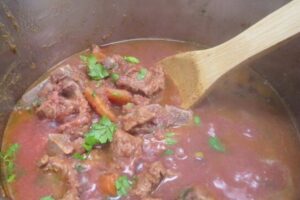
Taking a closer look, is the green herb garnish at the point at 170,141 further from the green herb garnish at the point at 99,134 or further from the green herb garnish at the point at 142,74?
the green herb garnish at the point at 142,74

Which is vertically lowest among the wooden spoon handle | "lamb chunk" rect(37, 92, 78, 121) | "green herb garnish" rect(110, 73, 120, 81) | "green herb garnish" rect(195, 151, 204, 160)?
"green herb garnish" rect(195, 151, 204, 160)

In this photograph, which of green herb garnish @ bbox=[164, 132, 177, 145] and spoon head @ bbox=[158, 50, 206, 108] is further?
spoon head @ bbox=[158, 50, 206, 108]

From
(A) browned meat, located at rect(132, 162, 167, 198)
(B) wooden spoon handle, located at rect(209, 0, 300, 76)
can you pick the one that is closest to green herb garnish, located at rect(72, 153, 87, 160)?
(A) browned meat, located at rect(132, 162, 167, 198)

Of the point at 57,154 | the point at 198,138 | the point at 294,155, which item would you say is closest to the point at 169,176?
the point at 198,138

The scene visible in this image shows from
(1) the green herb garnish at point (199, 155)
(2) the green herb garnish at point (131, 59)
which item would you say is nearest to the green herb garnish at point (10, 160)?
(2) the green herb garnish at point (131, 59)

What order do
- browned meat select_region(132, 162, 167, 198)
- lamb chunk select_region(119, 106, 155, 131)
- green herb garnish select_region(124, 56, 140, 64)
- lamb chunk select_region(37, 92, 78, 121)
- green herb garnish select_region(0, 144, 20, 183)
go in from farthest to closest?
green herb garnish select_region(124, 56, 140, 64) < lamb chunk select_region(37, 92, 78, 121) < lamb chunk select_region(119, 106, 155, 131) < green herb garnish select_region(0, 144, 20, 183) < browned meat select_region(132, 162, 167, 198)

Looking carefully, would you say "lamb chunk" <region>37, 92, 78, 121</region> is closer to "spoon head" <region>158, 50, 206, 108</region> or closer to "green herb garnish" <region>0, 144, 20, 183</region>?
"green herb garnish" <region>0, 144, 20, 183</region>

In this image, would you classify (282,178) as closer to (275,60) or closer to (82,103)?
(275,60)
